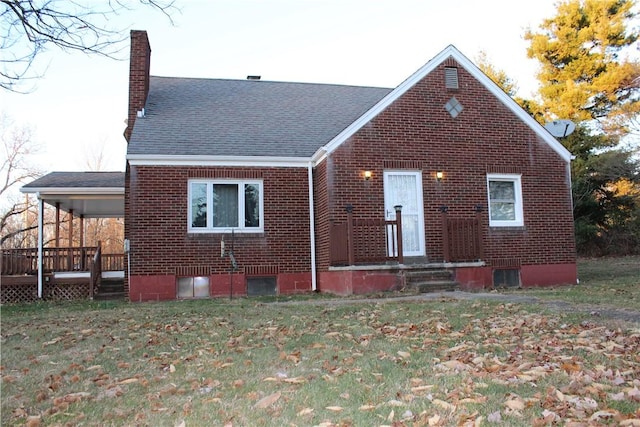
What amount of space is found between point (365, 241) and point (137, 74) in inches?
314

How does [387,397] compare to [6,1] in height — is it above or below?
below

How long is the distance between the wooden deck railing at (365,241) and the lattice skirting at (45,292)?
285 inches

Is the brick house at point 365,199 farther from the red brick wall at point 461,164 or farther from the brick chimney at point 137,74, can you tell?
the brick chimney at point 137,74

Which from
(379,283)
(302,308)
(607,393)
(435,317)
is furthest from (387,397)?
(379,283)

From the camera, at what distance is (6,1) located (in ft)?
18.7

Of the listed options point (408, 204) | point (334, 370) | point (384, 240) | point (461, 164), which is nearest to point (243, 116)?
Result: point (408, 204)

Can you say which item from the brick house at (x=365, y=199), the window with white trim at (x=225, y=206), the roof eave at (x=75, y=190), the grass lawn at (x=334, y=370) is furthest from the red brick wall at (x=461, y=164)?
the roof eave at (x=75, y=190)

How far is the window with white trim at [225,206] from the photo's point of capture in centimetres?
1320

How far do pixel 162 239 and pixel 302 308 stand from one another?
5.00 meters

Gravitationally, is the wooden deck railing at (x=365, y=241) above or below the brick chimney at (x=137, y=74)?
below

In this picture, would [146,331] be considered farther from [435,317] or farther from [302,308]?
[435,317]

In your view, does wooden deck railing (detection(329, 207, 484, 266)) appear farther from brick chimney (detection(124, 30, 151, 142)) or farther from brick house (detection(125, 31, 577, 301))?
A: brick chimney (detection(124, 30, 151, 142))

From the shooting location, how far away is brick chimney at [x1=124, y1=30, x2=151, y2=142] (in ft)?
48.6

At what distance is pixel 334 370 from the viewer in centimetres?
479
